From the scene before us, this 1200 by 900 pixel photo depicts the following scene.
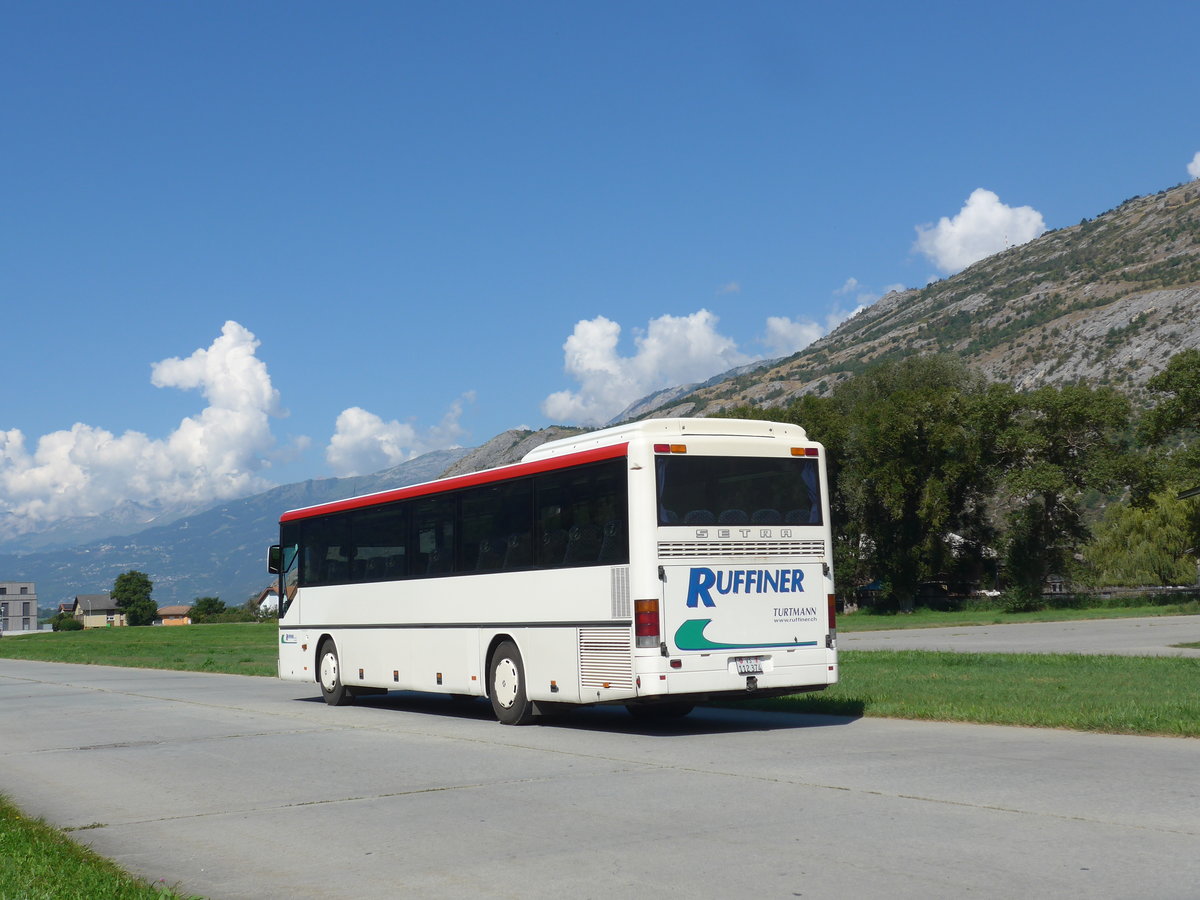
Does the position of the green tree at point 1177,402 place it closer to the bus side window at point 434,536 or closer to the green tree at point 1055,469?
the green tree at point 1055,469

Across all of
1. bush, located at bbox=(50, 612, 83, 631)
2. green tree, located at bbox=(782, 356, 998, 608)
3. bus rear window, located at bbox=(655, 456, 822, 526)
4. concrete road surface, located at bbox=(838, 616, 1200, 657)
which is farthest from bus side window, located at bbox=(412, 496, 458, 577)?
bush, located at bbox=(50, 612, 83, 631)

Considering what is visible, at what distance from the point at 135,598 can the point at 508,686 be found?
151646mm

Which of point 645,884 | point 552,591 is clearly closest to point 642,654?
point 552,591

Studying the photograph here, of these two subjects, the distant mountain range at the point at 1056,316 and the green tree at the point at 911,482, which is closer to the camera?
the green tree at the point at 911,482

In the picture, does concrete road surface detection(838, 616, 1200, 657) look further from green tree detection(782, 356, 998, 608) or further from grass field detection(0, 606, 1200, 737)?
green tree detection(782, 356, 998, 608)

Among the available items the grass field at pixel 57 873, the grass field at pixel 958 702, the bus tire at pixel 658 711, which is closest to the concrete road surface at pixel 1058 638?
the grass field at pixel 958 702

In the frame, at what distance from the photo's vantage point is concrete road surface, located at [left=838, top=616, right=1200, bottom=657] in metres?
27.8

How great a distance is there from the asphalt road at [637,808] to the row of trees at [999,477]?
42.1m

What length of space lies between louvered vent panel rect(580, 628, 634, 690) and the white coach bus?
2 cm

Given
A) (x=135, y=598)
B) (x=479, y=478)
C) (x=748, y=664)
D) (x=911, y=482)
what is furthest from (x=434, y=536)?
(x=135, y=598)

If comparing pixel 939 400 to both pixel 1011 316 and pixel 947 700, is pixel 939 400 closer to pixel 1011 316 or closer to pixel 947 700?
pixel 947 700

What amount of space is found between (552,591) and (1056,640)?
68.6 feet

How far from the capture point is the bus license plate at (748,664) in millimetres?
14531

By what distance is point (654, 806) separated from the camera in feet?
30.9
